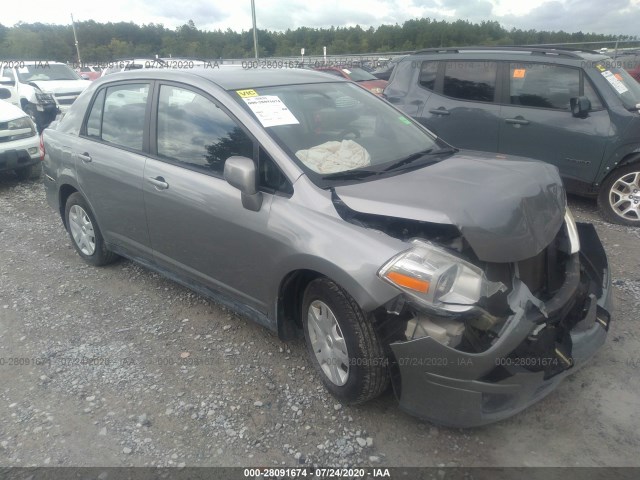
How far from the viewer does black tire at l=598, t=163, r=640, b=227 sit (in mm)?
5258

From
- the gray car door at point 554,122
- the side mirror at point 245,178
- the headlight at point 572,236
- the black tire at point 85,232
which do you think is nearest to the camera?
the side mirror at point 245,178

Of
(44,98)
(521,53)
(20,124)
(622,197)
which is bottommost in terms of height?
(622,197)

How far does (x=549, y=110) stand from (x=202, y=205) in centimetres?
440

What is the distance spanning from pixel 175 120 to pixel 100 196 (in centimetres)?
114

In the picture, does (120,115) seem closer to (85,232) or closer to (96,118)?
(96,118)

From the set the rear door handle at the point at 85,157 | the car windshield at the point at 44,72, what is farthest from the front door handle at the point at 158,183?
the car windshield at the point at 44,72

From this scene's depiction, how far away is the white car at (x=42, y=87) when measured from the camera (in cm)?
1180

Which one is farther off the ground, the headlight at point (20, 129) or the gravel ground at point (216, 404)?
the headlight at point (20, 129)

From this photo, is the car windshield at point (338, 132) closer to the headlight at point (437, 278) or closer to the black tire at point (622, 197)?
the headlight at point (437, 278)

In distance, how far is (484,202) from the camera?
2414 mm

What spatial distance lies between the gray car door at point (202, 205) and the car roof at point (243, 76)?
129mm

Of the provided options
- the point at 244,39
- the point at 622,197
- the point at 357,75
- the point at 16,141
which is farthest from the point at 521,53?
the point at 244,39

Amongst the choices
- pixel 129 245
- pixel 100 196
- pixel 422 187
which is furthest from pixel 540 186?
pixel 100 196

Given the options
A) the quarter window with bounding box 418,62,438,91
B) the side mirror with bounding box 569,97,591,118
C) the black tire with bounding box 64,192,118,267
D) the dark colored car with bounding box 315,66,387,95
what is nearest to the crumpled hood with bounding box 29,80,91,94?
the dark colored car with bounding box 315,66,387,95
